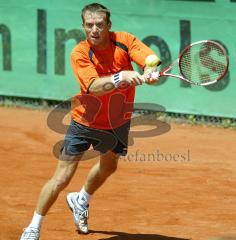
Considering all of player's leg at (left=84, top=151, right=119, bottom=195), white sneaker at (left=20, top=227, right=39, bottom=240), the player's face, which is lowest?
white sneaker at (left=20, top=227, right=39, bottom=240)

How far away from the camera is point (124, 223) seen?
6.39 meters

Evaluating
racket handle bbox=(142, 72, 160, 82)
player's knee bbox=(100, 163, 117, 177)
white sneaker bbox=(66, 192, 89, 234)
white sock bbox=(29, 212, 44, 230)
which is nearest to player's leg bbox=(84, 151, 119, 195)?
player's knee bbox=(100, 163, 117, 177)

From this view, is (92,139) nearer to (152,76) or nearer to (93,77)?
(93,77)

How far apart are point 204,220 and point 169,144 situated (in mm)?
3072

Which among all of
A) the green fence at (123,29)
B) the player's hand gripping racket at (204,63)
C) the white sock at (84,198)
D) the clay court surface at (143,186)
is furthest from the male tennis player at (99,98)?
the green fence at (123,29)

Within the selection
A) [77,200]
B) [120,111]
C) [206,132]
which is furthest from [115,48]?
[206,132]

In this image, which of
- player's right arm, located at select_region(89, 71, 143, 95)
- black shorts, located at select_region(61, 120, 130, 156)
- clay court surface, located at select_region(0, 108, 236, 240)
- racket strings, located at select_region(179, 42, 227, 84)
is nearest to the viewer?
player's right arm, located at select_region(89, 71, 143, 95)

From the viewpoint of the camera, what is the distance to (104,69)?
18.6 ft

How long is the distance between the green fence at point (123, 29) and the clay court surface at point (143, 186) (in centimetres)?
50

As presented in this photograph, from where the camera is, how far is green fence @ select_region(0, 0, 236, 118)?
10133 mm

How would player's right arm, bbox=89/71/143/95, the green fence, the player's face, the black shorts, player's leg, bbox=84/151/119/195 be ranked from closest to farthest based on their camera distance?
player's right arm, bbox=89/71/143/95, the player's face, the black shorts, player's leg, bbox=84/151/119/195, the green fence

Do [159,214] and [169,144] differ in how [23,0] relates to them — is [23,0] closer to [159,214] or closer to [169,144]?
[169,144]

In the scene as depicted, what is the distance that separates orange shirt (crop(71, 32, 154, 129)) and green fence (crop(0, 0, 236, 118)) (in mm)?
4479

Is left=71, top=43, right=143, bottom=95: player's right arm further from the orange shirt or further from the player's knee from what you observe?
the player's knee
